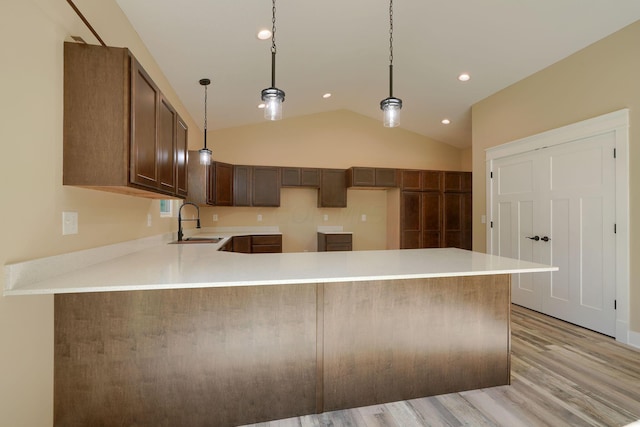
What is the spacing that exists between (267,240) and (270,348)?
3.64m

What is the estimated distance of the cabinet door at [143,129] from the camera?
1631 millimetres

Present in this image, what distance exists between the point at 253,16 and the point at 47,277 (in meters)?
2.41

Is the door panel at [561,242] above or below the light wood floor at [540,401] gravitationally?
above

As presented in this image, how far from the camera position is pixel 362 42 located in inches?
136

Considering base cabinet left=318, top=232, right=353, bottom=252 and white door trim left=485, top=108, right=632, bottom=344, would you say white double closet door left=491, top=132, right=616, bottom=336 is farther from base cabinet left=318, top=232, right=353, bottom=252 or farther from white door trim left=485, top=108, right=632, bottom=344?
base cabinet left=318, top=232, right=353, bottom=252

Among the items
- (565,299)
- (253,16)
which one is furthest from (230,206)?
(565,299)

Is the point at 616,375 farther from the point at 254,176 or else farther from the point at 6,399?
the point at 254,176

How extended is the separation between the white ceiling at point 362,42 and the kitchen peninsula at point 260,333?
2.02 meters

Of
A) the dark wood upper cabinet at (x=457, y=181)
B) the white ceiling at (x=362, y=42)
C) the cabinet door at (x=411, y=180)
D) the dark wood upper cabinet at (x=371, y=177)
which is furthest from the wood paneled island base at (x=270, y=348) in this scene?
the dark wood upper cabinet at (x=457, y=181)

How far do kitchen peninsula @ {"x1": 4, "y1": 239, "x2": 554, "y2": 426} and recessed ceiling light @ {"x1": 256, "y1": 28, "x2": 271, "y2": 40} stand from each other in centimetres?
215

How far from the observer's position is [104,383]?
1.50 meters

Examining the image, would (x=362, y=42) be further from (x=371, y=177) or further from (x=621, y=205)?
(x=621, y=205)

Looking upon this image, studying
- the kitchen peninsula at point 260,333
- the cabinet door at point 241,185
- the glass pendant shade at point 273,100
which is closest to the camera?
the kitchen peninsula at point 260,333

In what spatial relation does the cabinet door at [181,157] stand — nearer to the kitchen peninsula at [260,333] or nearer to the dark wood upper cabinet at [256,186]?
the kitchen peninsula at [260,333]
